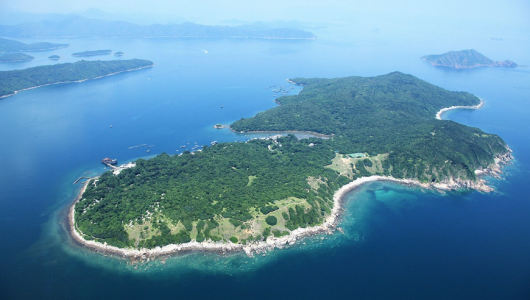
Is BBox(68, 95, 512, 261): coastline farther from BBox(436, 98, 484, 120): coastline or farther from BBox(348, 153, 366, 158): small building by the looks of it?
BBox(436, 98, 484, 120): coastline

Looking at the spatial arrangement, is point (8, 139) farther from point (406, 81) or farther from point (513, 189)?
point (406, 81)

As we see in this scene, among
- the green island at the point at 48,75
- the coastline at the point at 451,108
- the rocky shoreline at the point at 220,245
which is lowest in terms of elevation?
the rocky shoreline at the point at 220,245

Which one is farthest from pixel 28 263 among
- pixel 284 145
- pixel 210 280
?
pixel 284 145

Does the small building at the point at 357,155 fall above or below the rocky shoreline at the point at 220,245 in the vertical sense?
above

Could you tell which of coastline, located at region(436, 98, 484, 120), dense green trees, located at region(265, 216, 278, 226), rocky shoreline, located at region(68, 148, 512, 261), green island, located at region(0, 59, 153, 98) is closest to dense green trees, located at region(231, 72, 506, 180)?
coastline, located at region(436, 98, 484, 120)

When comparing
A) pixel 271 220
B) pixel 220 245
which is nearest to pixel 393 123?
pixel 271 220

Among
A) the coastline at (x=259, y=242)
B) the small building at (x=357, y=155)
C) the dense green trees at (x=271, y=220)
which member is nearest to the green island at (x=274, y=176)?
the small building at (x=357, y=155)

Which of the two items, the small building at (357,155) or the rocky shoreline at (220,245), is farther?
the small building at (357,155)

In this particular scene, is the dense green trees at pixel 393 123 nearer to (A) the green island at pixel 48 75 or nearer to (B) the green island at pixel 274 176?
(B) the green island at pixel 274 176
